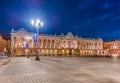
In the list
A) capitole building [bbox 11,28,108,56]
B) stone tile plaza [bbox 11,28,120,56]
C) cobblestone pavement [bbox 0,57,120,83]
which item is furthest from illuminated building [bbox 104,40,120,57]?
cobblestone pavement [bbox 0,57,120,83]

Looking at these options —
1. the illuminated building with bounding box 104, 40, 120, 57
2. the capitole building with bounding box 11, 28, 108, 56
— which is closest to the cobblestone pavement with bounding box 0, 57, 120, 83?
the capitole building with bounding box 11, 28, 108, 56

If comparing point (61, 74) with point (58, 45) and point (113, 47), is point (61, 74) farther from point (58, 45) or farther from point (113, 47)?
point (113, 47)

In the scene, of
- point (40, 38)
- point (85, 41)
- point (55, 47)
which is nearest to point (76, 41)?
point (85, 41)

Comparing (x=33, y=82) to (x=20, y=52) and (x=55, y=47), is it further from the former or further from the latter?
(x=55, y=47)

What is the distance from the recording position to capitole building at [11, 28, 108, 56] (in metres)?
104

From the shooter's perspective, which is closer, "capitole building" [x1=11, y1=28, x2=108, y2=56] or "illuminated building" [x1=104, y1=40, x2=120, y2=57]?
"capitole building" [x1=11, y1=28, x2=108, y2=56]

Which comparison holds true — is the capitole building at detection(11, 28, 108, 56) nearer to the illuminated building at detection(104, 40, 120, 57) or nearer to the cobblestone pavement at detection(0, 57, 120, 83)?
the illuminated building at detection(104, 40, 120, 57)

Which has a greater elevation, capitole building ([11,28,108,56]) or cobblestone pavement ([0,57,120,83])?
capitole building ([11,28,108,56])

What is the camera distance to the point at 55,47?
122500 millimetres

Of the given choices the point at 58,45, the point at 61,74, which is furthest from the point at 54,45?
the point at 61,74

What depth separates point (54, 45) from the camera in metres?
122

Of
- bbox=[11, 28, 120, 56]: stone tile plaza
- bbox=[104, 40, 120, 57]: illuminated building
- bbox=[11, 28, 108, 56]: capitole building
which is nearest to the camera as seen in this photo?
bbox=[11, 28, 108, 56]: capitole building

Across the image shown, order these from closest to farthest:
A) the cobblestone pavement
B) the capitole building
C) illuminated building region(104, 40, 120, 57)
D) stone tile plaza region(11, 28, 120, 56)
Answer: the cobblestone pavement, the capitole building, stone tile plaza region(11, 28, 120, 56), illuminated building region(104, 40, 120, 57)

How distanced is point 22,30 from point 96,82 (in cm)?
10052
